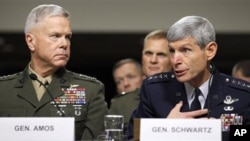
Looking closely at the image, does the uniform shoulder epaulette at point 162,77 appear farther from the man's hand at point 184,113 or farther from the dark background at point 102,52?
the dark background at point 102,52

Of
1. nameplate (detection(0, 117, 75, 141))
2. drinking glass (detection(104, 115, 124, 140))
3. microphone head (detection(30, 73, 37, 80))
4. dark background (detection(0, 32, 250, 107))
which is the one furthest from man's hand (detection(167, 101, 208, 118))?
dark background (detection(0, 32, 250, 107))

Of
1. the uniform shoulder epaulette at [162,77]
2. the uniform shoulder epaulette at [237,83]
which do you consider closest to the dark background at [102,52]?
the uniform shoulder epaulette at [162,77]

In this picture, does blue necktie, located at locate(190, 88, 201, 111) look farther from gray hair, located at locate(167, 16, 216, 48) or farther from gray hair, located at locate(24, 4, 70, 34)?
gray hair, located at locate(24, 4, 70, 34)

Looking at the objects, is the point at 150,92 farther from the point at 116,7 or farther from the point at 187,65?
the point at 116,7

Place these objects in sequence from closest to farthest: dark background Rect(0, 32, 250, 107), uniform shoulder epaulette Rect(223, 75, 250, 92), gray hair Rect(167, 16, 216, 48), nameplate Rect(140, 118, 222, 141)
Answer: nameplate Rect(140, 118, 222, 141)
gray hair Rect(167, 16, 216, 48)
uniform shoulder epaulette Rect(223, 75, 250, 92)
dark background Rect(0, 32, 250, 107)

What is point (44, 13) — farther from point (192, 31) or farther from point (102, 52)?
point (102, 52)

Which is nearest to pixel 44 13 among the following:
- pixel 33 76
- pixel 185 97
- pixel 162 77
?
pixel 33 76

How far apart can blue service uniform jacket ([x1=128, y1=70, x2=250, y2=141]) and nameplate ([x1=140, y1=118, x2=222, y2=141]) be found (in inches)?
15.5

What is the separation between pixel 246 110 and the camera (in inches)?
97.6

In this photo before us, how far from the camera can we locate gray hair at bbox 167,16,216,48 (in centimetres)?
244

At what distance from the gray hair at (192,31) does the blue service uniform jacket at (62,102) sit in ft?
1.54

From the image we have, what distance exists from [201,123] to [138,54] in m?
5.54

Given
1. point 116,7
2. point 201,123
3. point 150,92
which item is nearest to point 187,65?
point 150,92

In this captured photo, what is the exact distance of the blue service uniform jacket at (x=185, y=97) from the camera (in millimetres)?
2482
